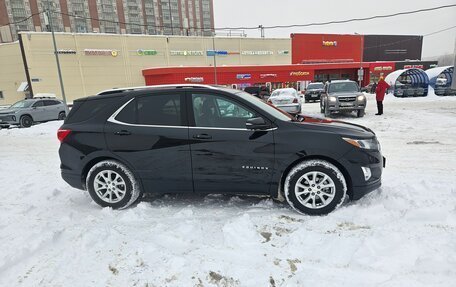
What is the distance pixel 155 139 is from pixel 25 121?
15.0 m

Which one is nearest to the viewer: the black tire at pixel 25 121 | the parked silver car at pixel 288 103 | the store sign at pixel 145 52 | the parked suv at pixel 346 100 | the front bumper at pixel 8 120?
the parked suv at pixel 346 100

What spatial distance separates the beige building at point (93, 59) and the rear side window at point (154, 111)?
115 feet

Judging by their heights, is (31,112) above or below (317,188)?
above

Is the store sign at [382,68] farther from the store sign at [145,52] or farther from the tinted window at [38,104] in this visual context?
the tinted window at [38,104]

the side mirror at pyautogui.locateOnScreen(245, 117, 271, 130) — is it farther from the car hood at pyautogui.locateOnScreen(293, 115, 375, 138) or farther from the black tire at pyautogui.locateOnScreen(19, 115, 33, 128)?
the black tire at pyautogui.locateOnScreen(19, 115, 33, 128)

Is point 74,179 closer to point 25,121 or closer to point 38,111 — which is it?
point 25,121

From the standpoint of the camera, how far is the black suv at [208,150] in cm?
377

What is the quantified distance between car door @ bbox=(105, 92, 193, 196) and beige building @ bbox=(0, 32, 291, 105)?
35.2 meters

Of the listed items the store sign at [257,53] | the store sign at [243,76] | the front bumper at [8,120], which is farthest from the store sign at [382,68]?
the front bumper at [8,120]

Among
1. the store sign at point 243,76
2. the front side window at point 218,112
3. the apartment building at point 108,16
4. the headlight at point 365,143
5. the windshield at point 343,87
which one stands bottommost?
the headlight at point 365,143

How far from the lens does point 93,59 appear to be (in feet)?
120

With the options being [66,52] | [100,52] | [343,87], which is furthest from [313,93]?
[66,52]

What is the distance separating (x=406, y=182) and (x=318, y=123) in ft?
6.20

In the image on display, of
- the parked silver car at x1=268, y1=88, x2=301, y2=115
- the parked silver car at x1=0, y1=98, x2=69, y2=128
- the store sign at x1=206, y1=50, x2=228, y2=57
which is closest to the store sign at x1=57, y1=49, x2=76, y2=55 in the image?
the store sign at x1=206, y1=50, x2=228, y2=57
